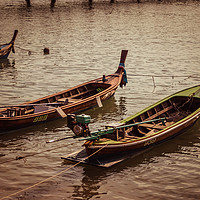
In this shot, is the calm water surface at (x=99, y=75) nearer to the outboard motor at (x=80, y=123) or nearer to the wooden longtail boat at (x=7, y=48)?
the wooden longtail boat at (x=7, y=48)

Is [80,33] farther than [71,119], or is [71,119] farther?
[80,33]

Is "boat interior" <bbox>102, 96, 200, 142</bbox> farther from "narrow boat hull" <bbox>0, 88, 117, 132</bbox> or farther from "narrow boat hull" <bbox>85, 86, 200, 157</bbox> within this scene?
"narrow boat hull" <bbox>0, 88, 117, 132</bbox>

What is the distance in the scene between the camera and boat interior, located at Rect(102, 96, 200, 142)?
1510 centimetres

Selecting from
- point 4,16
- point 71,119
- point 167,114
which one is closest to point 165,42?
point 167,114

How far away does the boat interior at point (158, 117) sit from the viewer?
1510 centimetres

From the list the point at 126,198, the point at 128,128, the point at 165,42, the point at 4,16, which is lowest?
the point at 126,198

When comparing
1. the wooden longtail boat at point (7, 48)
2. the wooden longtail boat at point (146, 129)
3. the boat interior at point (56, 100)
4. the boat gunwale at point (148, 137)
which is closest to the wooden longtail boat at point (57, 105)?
the boat interior at point (56, 100)

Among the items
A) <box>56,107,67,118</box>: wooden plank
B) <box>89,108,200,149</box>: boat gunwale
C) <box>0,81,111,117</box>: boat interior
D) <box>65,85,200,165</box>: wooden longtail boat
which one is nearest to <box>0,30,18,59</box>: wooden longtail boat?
<box>0,81,111,117</box>: boat interior

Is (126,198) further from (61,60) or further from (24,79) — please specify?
(61,60)

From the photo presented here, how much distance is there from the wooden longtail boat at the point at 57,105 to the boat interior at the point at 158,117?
3.10 m

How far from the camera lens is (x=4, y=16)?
68.2 m

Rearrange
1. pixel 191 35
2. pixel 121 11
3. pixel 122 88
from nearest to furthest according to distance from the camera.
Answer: pixel 122 88 → pixel 191 35 → pixel 121 11

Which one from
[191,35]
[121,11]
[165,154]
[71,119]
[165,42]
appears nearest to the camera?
[71,119]

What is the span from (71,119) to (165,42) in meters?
31.0
